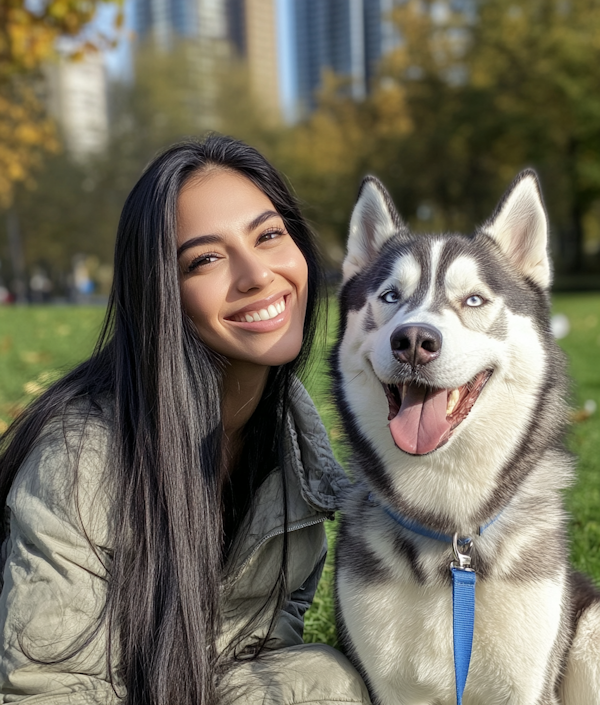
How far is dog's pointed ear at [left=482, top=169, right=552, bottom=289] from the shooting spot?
99.0 inches

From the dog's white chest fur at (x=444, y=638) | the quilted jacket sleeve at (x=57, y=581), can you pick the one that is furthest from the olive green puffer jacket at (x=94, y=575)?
the dog's white chest fur at (x=444, y=638)

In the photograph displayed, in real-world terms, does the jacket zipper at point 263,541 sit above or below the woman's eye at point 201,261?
below

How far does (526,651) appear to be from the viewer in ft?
7.32

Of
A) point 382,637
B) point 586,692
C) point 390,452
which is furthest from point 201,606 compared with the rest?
point 586,692

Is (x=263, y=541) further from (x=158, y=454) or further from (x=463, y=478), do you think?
(x=463, y=478)

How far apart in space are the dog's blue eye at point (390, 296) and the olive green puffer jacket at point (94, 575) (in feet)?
2.09

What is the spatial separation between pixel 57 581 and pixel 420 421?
1.14 meters

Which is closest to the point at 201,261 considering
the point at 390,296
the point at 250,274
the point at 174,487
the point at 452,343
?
the point at 250,274

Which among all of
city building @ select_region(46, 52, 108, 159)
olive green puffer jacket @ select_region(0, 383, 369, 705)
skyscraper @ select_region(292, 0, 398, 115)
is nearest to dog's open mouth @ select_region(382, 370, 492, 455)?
olive green puffer jacket @ select_region(0, 383, 369, 705)

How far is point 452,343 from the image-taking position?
2154 mm

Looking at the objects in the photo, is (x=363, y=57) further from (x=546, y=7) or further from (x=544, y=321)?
(x=544, y=321)

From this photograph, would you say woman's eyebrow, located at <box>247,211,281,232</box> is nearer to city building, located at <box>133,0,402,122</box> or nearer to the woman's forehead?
the woman's forehead

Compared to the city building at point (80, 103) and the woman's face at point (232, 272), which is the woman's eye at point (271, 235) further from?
the city building at point (80, 103)

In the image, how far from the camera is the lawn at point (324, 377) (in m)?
3.22
